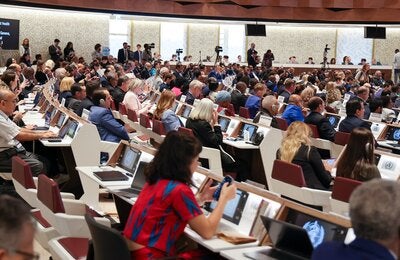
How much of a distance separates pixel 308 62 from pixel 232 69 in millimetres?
8617

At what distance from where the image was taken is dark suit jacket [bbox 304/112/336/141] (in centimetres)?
903

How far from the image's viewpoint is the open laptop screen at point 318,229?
3555 mm

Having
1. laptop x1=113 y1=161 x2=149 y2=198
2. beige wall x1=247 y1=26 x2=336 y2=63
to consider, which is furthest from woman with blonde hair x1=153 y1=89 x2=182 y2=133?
beige wall x1=247 y1=26 x2=336 y2=63

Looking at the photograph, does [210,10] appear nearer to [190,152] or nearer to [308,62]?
[308,62]

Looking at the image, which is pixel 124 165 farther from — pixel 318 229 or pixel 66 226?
pixel 318 229

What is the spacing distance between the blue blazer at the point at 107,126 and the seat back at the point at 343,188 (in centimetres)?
369

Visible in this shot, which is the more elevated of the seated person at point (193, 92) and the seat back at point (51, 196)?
the seated person at point (193, 92)

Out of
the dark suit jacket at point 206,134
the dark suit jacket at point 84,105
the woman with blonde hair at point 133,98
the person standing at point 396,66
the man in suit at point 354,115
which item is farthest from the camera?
the person standing at point 396,66

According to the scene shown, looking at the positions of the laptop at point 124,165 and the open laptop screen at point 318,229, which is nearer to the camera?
the open laptop screen at point 318,229

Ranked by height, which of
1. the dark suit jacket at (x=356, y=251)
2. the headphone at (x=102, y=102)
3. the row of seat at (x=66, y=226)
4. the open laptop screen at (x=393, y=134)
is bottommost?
the row of seat at (x=66, y=226)

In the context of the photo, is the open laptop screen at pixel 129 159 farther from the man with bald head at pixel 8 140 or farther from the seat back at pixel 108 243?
the seat back at pixel 108 243

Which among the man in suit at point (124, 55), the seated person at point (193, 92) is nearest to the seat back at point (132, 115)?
the seated person at point (193, 92)

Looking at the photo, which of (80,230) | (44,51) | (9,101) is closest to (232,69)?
(44,51)

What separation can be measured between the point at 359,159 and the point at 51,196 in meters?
2.76
